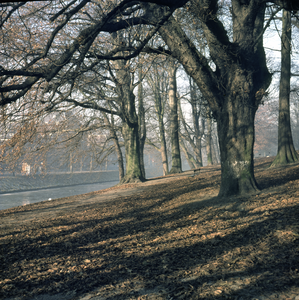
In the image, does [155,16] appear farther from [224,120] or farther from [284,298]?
[284,298]

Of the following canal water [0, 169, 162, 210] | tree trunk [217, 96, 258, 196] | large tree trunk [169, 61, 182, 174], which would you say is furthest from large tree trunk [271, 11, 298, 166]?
canal water [0, 169, 162, 210]

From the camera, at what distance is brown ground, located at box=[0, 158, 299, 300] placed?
10.4 ft

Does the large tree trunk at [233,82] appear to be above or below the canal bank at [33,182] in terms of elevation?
above

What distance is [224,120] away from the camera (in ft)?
24.9

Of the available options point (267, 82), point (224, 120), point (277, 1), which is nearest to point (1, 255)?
point (224, 120)

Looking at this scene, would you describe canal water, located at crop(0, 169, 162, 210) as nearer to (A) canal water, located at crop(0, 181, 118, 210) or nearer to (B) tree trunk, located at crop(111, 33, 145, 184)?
(A) canal water, located at crop(0, 181, 118, 210)

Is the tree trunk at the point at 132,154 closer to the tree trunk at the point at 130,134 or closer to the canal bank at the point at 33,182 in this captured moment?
the tree trunk at the point at 130,134

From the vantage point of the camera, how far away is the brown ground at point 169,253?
3166 millimetres

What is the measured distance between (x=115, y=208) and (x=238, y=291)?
21.6 feet

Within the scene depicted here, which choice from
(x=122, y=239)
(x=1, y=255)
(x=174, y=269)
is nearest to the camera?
(x=174, y=269)

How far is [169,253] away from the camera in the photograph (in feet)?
14.4

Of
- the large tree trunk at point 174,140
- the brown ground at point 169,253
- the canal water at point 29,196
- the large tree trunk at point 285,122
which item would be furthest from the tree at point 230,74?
the canal water at point 29,196

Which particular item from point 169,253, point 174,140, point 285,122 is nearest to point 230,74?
point 169,253

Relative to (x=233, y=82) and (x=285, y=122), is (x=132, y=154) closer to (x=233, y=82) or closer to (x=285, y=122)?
(x=285, y=122)
